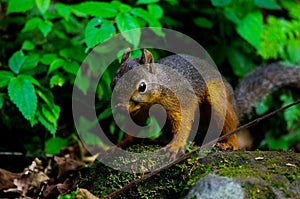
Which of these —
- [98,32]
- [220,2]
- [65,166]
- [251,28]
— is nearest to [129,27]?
[98,32]

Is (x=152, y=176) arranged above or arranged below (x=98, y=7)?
below

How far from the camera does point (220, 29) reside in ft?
15.5

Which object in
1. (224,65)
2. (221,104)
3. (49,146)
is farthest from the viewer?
(224,65)

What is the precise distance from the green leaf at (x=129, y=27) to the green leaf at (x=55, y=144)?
3.64 ft

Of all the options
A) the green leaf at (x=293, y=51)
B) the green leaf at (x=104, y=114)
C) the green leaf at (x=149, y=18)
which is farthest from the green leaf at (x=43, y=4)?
the green leaf at (x=293, y=51)

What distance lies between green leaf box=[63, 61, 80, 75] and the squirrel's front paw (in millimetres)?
1368

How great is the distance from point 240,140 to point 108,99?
1.59 metres

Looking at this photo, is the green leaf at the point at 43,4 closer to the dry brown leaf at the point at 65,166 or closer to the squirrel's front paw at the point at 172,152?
the dry brown leaf at the point at 65,166

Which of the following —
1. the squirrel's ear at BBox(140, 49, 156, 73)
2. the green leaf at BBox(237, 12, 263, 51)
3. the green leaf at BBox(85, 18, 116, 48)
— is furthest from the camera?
the green leaf at BBox(237, 12, 263, 51)

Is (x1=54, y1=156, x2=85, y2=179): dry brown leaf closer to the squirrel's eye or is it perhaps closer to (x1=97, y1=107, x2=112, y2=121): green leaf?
(x1=97, y1=107, x2=112, y2=121): green leaf

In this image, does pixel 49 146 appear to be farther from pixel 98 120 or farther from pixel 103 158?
pixel 103 158

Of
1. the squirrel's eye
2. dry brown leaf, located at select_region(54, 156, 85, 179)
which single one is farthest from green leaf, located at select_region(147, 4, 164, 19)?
the squirrel's eye

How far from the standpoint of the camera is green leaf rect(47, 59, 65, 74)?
3.71 m

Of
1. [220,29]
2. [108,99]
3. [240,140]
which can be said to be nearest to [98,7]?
[108,99]
